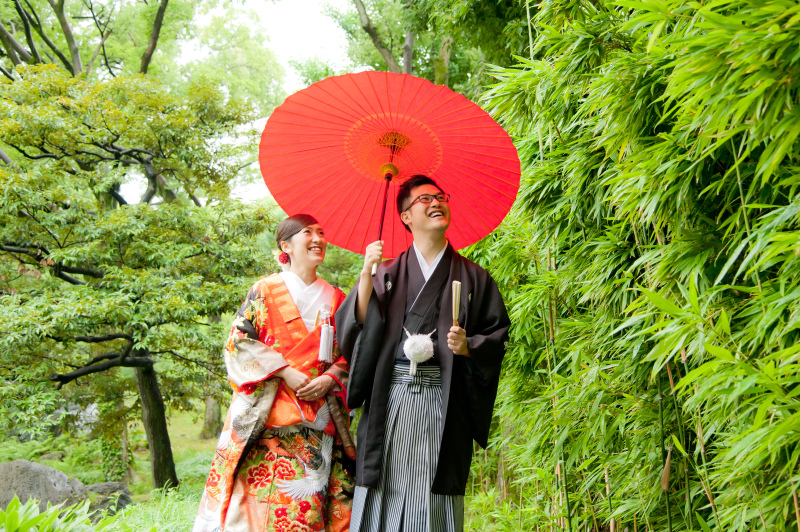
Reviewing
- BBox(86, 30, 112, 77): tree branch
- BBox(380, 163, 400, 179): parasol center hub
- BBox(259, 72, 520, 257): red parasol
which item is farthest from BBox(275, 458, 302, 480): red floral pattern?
BBox(86, 30, 112, 77): tree branch

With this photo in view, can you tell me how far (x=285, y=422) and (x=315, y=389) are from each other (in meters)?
0.22

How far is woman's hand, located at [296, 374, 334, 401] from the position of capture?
2906 millimetres

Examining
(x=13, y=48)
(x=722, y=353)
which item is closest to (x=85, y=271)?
(x=13, y=48)

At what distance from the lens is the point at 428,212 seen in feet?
8.87

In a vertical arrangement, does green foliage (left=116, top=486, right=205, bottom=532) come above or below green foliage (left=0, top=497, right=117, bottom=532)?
below

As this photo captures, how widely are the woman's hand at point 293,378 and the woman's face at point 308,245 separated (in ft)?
1.94

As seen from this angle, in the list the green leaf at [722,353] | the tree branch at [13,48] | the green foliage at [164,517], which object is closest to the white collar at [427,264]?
the green leaf at [722,353]

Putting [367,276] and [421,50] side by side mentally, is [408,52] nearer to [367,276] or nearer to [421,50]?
[421,50]

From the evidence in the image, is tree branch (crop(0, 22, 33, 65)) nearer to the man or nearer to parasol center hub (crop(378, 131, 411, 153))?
parasol center hub (crop(378, 131, 411, 153))

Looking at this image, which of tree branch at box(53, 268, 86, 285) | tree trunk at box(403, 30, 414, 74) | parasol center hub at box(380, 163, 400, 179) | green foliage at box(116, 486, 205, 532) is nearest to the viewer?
parasol center hub at box(380, 163, 400, 179)

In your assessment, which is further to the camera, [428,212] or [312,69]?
[312,69]

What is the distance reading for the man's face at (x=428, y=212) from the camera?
269 centimetres

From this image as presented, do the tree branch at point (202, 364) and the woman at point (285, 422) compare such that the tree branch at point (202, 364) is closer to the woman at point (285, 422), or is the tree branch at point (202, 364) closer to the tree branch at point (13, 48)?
the woman at point (285, 422)

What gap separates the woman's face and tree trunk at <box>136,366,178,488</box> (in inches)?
239
